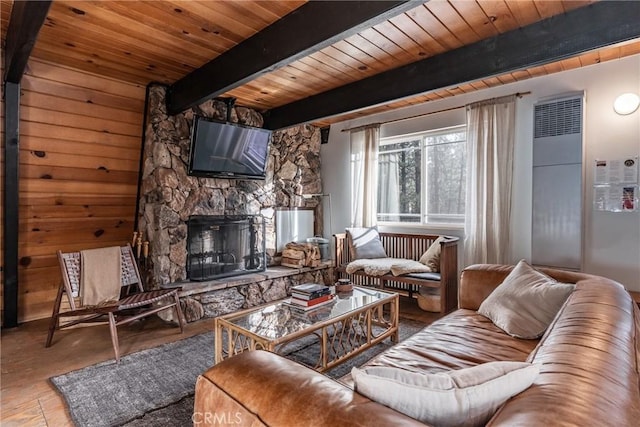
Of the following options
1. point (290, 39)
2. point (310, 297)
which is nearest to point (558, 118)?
point (290, 39)

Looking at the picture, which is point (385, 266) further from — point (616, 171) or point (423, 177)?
point (616, 171)

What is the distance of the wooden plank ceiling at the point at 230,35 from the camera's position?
2.05 m

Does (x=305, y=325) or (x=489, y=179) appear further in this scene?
(x=489, y=179)

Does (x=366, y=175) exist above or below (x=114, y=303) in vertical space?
above

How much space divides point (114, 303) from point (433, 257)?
3092 millimetres

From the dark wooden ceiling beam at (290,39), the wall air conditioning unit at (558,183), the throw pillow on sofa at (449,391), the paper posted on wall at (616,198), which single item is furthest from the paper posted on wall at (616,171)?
the throw pillow on sofa at (449,391)

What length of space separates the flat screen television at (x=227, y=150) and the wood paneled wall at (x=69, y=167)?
1.94ft

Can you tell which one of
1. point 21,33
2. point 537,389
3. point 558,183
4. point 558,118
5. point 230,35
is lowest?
point 537,389

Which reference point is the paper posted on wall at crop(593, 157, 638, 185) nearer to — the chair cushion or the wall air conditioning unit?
the wall air conditioning unit

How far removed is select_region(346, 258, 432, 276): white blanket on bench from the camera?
3549 mm

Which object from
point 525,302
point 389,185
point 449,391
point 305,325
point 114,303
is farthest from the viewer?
point 389,185

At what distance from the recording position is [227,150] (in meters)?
3.79

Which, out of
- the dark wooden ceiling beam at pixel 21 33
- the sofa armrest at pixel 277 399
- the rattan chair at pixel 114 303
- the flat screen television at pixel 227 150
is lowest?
the rattan chair at pixel 114 303

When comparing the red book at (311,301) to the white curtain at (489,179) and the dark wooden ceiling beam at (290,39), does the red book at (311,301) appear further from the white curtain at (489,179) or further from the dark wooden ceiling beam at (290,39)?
the white curtain at (489,179)
